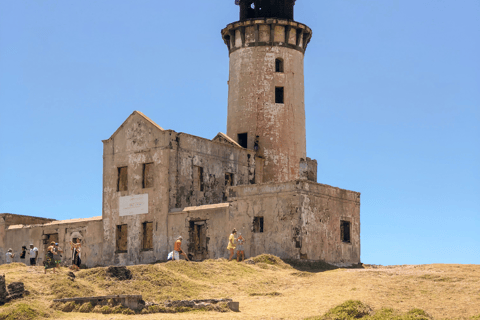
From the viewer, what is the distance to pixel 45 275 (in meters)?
24.1

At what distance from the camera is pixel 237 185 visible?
1416 inches

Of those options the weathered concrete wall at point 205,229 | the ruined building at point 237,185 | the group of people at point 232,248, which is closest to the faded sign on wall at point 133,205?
the ruined building at point 237,185

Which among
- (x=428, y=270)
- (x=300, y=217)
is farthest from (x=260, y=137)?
(x=428, y=270)

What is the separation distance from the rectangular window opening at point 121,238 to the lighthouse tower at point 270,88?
8.87 meters

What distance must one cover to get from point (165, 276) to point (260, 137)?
704 inches

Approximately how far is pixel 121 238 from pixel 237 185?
22.0 ft

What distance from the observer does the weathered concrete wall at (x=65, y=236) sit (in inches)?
1483

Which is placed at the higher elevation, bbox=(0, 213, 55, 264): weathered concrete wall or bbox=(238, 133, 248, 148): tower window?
bbox=(238, 133, 248, 148): tower window

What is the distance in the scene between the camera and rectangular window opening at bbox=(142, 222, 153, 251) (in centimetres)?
3559

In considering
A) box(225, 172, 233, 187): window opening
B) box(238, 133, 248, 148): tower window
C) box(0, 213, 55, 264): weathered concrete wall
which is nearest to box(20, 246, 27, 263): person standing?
box(0, 213, 55, 264): weathered concrete wall

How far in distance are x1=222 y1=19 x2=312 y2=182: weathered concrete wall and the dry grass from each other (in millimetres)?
13279

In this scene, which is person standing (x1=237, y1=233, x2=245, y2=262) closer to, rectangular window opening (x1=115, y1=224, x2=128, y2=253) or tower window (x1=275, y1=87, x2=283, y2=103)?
rectangular window opening (x1=115, y1=224, x2=128, y2=253)

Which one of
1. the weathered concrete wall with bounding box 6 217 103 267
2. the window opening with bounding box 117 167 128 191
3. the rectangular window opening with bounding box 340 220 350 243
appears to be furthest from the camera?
the weathered concrete wall with bounding box 6 217 103 267

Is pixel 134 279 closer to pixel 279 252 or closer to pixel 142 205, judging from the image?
pixel 279 252
